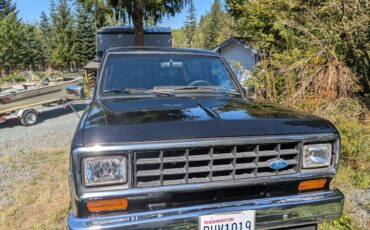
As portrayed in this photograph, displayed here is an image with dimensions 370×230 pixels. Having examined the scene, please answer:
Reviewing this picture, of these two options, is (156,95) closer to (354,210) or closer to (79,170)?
(79,170)

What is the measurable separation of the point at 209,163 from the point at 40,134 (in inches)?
316

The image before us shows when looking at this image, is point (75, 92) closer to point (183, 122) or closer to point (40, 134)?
point (183, 122)

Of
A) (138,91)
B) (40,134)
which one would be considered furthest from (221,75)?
(40,134)

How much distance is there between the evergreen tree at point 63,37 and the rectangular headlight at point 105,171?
56.8m

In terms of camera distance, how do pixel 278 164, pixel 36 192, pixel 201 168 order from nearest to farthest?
pixel 201 168 < pixel 278 164 < pixel 36 192

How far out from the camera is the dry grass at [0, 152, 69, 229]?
3.71 meters

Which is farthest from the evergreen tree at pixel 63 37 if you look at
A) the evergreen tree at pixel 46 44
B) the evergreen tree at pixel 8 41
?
the evergreen tree at pixel 8 41

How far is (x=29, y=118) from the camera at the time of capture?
1059 cm

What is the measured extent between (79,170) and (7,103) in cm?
934

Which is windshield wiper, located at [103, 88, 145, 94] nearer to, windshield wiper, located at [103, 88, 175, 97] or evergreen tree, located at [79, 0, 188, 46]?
windshield wiper, located at [103, 88, 175, 97]

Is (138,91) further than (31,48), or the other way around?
(31,48)

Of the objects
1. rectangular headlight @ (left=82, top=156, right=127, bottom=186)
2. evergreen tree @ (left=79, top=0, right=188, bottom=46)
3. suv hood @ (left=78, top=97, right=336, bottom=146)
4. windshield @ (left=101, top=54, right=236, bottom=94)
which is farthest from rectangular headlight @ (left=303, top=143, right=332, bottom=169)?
evergreen tree @ (left=79, top=0, right=188, bottom=46)

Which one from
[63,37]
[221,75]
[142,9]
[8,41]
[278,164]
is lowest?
[278,164]

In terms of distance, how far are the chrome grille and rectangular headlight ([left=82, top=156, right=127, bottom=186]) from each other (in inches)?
3.5
